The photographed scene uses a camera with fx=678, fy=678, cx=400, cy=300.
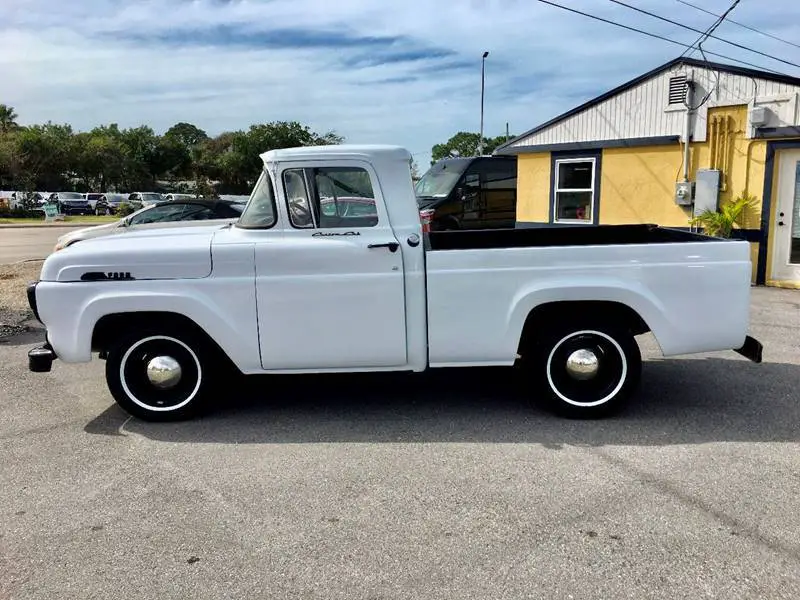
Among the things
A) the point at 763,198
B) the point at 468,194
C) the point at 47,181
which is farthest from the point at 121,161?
the point at 763,198

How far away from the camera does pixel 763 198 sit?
36.6ft

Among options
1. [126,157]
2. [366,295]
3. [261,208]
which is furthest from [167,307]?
[126,157]

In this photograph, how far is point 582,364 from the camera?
16.5 ft

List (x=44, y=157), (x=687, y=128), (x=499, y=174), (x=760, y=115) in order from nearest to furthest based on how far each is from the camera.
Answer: (x=760, y=115) → (x=687, y=128) → (x=499, y=174) → (x=44, y=157)

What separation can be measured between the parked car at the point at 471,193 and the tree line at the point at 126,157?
85.2 ft

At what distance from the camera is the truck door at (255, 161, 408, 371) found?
4.85 meters

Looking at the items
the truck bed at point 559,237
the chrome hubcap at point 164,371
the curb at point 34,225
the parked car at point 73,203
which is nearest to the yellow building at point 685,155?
the truck bed at point 559,237

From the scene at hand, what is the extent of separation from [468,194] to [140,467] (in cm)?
1102

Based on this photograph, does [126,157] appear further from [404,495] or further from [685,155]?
[404,495]

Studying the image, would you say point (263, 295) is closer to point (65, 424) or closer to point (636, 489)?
point (65, 424)

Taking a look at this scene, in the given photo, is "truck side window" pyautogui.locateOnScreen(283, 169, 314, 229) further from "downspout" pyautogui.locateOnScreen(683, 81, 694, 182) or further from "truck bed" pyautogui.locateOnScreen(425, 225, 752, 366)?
"downspout" pyautogui.locateOnScreen(683, 81, 694, 182)

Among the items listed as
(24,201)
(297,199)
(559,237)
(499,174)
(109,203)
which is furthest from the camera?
(109,203)

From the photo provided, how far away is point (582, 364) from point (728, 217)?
25.3 feet

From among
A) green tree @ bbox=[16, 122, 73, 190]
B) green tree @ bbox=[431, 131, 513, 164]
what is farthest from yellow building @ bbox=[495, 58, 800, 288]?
green tree @ bbox=[431, 131, 513, 164]
